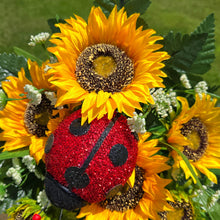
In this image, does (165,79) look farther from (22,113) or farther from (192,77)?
(22,113)

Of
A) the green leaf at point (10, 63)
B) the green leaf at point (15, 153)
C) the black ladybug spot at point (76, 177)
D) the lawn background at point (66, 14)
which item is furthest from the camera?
the lawn background at point (66, 14)

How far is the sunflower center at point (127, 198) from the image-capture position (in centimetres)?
59

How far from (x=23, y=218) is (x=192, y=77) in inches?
22.8

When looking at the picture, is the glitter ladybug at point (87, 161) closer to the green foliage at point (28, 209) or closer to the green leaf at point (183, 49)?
the green foliage at point (28, 209)

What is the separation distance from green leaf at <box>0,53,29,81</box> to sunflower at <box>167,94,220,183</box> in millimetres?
417

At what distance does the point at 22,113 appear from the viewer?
64 centimetres

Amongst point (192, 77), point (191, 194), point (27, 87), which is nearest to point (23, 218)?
point (27, 87)

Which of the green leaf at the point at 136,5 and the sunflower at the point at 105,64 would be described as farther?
the green leaf at the point at 136,5

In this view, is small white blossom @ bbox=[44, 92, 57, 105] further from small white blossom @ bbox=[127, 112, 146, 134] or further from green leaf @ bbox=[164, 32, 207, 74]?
green leaf @ bbox=[164, 32, 207, 74]

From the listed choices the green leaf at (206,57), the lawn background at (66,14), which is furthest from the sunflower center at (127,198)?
the lawn background at (66,14)

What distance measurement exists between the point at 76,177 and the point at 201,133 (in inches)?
13.3

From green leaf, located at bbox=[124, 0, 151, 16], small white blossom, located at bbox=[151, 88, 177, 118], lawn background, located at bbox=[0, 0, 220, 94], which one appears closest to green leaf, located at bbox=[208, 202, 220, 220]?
small white blossom, located at bbox=[151, 88, 177, 118]

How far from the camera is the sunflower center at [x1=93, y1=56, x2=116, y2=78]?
56 centimetres

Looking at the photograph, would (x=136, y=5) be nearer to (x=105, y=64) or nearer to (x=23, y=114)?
(x=105, y=64)
